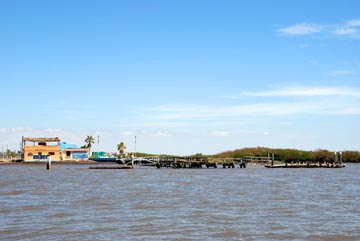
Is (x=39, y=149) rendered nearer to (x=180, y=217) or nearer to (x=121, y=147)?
(x=121, y=147)

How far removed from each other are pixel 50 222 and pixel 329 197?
2389cm

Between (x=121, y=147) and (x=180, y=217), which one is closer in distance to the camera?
(x=180, y=217)

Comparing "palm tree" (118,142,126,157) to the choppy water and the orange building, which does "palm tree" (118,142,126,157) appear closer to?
the orange building

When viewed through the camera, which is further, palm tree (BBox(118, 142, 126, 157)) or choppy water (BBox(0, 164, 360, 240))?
palm tree (BBox(118, 142, 126, 157))

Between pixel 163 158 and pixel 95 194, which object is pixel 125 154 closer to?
pixel 163 158

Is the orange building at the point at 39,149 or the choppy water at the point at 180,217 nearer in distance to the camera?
the choppy water at the point at 180,217

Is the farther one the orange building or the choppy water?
the orange building

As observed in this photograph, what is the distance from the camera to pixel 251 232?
21.7 meters

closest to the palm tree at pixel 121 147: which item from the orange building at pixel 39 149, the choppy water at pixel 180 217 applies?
the orange building at pixel 39 149

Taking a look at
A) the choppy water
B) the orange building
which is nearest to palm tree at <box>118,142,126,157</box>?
the orange building

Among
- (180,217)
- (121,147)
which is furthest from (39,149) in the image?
(180,217)

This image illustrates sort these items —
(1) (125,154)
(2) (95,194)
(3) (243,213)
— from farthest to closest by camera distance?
(1) (125,154) < (2) (95,194) < (3) (243,213)

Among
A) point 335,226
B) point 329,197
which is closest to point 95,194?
point 329,197

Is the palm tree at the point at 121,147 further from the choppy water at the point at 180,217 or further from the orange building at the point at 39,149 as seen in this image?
the choppy water at the point at 180,217
